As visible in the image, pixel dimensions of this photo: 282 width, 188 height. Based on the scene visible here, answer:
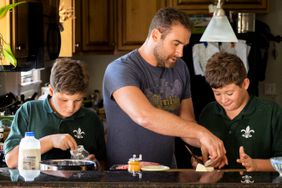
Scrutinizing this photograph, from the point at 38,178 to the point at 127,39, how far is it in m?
3.81

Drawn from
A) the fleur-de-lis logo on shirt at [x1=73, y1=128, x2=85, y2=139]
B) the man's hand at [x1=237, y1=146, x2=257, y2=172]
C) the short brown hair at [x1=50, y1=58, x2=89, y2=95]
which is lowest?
the man's hand at [x1=237, y1=146, x2=257, y2=172]

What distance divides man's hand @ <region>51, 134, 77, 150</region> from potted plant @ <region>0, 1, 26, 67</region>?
1.84 ft

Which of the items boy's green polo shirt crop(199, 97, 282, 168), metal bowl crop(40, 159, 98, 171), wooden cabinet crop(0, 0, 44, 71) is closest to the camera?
metal bowl crop(40, 159, 98, 171)

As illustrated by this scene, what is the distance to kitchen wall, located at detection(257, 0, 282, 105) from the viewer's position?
19.7 feet

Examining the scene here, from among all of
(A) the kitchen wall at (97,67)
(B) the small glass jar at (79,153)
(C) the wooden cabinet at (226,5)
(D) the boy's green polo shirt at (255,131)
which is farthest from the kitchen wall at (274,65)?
(B) the small glass jar at (79,153)

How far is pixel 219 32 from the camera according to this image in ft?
12.4

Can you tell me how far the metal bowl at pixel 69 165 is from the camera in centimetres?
244

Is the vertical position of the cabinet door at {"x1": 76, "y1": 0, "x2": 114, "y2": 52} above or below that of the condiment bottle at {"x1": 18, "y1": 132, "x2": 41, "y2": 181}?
above

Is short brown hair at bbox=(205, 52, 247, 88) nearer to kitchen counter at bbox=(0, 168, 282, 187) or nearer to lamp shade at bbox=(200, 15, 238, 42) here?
kitchen counter at bbox=(0, 168, 282, 187)

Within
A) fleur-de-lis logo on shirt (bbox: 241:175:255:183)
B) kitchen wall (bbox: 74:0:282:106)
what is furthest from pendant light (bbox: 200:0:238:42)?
kitchen wall (bbox: 74:0:282:106)

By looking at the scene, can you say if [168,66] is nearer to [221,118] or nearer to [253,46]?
[221,118]

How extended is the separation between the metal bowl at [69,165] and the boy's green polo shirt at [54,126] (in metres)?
0.30

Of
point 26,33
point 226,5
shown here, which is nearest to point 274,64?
point 226,5

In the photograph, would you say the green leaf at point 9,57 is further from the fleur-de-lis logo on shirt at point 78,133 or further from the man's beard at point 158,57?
the man's beard at point 158,57
